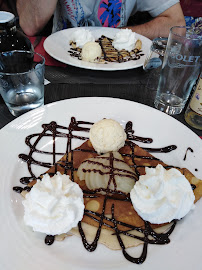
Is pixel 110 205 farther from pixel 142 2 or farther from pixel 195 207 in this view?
pixel 142 2

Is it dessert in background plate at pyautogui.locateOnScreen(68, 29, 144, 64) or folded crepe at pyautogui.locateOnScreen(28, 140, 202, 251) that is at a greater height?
dessert in background plate at pyautogui.locateOnScreen(68, 29, 144, 64)

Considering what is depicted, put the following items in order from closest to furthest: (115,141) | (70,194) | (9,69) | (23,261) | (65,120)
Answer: (23,261) → (70,194) → (115,141) → (65,120) → (9,69)

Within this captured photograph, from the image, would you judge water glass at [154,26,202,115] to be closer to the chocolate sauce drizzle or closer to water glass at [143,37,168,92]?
water glass at [143,37,168,92]

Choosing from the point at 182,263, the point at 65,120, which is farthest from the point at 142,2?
the point at 182,263

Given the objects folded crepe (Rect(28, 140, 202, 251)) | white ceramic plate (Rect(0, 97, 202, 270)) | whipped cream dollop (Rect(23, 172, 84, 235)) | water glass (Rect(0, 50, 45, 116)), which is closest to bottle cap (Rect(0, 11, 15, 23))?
water glass (Rect(0, 50, 45, 116))

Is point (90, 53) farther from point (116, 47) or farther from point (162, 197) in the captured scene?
point (162, 197)

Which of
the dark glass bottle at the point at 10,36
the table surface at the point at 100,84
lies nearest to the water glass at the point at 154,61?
the table surface at the point at 100,84
